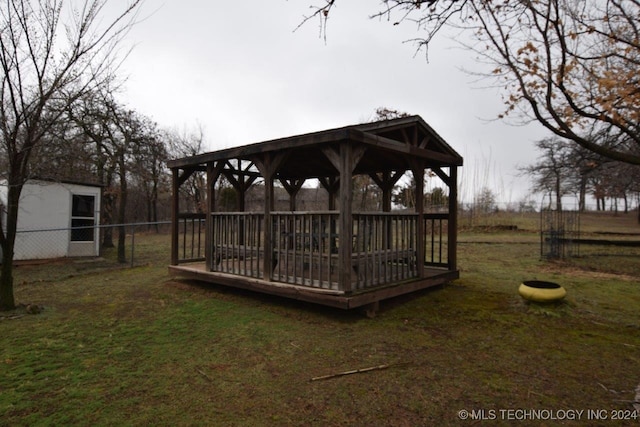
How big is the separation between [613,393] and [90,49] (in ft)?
22.8

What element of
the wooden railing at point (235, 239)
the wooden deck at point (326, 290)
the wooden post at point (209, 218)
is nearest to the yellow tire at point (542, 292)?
the wooden deck at point (326, 290)

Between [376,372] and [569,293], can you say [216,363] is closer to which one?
[376,372]

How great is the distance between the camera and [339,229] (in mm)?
4477

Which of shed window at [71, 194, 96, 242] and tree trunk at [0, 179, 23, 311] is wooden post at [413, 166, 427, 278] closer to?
tree trunk at [0, 179, 23, 311]

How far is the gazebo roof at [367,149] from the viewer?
4570mm

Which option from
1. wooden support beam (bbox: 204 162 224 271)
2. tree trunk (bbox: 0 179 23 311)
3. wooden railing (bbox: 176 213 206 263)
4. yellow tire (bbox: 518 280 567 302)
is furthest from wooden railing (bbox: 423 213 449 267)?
tree trunk (bbox: 0 179 23 311)

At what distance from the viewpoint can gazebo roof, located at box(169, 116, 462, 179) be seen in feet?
15.0

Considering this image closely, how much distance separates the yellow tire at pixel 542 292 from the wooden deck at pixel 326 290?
1.40 meters

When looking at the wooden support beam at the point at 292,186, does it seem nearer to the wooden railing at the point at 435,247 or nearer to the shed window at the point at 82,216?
the wooden railing at the point at 435,247

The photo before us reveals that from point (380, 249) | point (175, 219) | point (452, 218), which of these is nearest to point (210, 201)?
point (175, 219)

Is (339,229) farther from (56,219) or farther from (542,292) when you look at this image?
(56,219)

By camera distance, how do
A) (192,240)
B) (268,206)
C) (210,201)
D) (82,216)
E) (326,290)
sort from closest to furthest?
(326,290) → (268,206) → (210,201) → (192,240) → (82,216)

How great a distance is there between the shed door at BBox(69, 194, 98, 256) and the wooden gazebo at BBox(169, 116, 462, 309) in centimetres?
559

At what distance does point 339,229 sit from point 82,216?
10229mm
